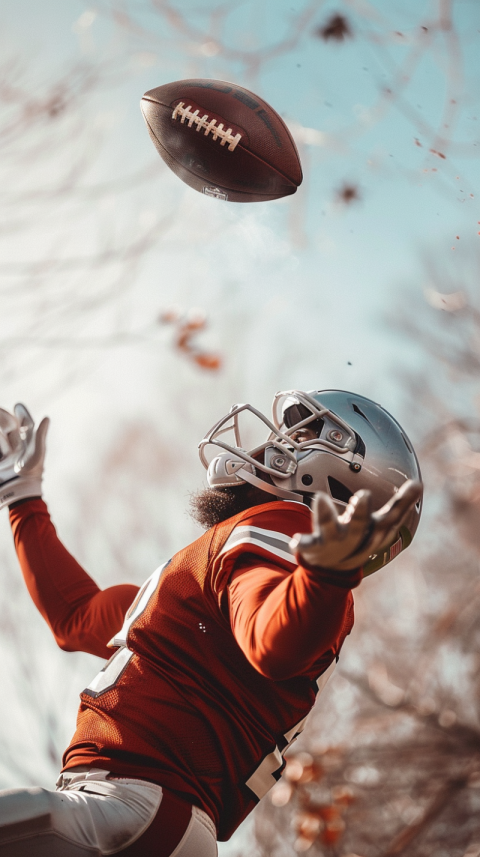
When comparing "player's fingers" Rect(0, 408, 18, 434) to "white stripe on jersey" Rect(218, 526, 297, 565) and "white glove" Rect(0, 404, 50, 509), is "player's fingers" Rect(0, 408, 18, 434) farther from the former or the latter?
"white stripe on jersey" Rect(218, 526, 297, 565)

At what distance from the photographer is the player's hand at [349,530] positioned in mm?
1627

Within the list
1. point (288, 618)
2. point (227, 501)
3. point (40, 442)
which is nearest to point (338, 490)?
point (227, 501)

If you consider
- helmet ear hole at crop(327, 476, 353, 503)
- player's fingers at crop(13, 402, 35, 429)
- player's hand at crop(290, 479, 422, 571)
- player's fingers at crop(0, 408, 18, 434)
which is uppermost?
player's hand at crop(290, 479, 422, 571)

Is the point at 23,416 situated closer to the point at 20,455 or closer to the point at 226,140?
the point at 20,455

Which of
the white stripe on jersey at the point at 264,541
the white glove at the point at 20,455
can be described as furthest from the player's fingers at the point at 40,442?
the white stripe on jersey at the point at 264,541

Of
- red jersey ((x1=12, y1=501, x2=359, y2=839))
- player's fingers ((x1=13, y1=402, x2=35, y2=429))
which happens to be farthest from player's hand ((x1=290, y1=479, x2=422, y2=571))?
player's fingers ((x1=13, y1=402, x2=35, y2=429))

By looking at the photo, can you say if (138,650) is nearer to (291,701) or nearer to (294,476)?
(291,701)

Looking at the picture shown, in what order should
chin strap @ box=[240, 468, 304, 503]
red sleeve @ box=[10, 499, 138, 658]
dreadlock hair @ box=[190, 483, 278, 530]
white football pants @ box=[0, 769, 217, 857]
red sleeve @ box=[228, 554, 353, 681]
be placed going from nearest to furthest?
red sleeve @ box=[228, 554, 353, 681] < white football pants @ box=[0, 769, 217, 857] < chin strap @ box=[240, 468, 304, 503] < dreadlock hair @ box=[190, 483, 278, 530] < red sleeve @ box=[10, 499, 138, 658]

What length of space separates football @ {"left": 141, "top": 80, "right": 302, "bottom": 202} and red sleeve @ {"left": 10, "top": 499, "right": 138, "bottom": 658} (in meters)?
2.00

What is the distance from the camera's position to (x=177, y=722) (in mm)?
2277

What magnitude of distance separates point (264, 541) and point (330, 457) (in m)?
0.78

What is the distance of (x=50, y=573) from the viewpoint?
3240 mm

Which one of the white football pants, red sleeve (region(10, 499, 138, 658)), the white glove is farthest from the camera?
the white glove

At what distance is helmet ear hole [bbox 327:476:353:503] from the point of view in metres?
2.86
